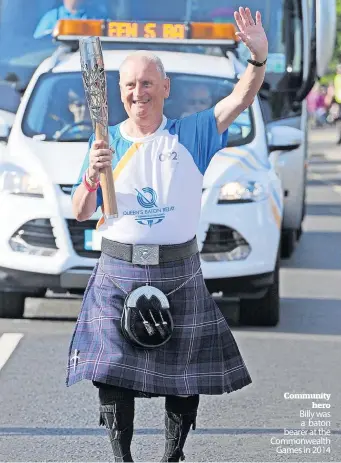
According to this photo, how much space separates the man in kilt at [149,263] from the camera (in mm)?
5559

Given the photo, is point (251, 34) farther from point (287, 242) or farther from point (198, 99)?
point (287, 242)

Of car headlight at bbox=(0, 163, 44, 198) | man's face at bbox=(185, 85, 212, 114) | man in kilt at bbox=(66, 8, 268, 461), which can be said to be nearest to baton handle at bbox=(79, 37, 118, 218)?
man in kilt at bbox=(66, 8, 268, 461)

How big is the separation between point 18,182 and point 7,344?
1.18 meters

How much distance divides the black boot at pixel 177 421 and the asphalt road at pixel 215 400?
502 mm

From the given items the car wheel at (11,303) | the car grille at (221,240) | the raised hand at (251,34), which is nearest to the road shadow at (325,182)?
the car wheel at (11,303)

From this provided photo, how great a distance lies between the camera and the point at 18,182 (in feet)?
32.0

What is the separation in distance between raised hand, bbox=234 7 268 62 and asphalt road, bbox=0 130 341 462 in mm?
1757

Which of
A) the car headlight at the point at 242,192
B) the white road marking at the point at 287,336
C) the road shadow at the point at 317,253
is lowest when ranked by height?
the road shadow at the point at 317,253

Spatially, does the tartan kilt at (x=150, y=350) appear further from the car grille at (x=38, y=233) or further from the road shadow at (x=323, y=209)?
the road shadow at (x=323, y=209)

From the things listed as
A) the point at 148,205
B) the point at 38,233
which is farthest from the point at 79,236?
the point at 148,205

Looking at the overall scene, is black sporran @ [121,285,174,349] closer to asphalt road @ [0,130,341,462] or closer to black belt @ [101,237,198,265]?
black belt @ [101,237,198,265]

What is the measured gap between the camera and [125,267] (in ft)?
18.5

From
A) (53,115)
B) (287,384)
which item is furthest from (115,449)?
(53,115)

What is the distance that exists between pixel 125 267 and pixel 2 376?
2.67 m
